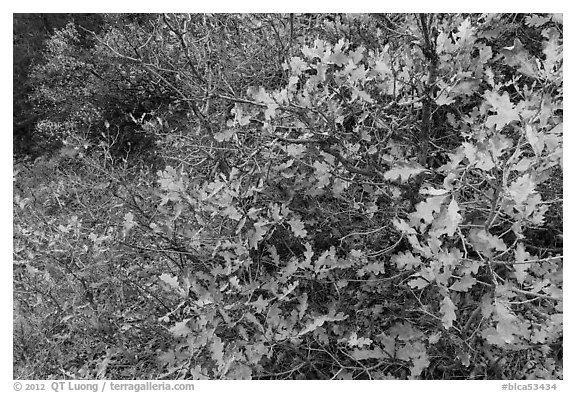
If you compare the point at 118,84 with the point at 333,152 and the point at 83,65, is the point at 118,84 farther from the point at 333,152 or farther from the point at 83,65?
the point at 333,152

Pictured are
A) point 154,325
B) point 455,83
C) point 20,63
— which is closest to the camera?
point 455,83

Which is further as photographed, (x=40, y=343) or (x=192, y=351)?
A: (x=40, y=343)

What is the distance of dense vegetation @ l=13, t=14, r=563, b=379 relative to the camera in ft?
5.09

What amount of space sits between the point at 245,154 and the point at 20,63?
16.0ft

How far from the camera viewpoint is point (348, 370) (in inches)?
84.7

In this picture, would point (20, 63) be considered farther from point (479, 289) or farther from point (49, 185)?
point (479, 289)

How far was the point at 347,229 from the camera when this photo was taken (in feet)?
7.18

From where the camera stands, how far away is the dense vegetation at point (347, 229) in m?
1.55

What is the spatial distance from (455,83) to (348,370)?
134 cm

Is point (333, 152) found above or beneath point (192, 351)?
above

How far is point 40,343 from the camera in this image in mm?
2857

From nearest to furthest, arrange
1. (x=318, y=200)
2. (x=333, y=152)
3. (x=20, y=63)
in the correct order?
1. (x=333, y=152)
2. (x=318, y=200)
3. (x=20, y=63)

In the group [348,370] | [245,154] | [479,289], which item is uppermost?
[245,154]
